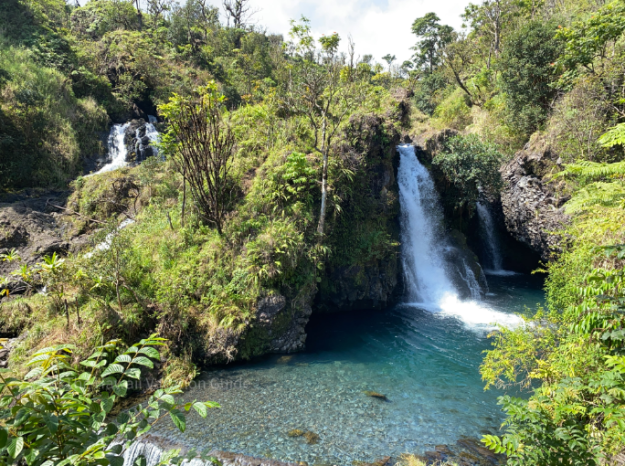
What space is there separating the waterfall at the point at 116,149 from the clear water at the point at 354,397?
15.4 meters

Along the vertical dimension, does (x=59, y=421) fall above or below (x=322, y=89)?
below

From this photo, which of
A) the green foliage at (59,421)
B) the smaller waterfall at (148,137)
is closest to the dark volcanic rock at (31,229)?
the smaller waterfall at (148,137)

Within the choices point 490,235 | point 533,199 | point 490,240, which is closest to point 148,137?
point 533,199

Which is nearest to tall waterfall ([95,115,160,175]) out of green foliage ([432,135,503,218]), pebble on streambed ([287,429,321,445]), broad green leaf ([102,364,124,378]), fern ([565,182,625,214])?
green foliage ([432,135,503,218])

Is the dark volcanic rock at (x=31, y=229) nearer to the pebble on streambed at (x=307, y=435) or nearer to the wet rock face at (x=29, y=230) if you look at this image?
the wet rock face at (x=29, y=230)

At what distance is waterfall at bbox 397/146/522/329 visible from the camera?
1659 cm

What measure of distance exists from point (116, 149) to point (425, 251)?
66.9 feet

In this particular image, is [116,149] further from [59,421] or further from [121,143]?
[59,421]

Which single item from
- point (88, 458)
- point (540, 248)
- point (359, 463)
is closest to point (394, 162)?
point (540, 248)

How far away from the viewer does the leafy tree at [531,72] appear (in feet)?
54.6

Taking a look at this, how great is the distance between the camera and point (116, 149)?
20.1m

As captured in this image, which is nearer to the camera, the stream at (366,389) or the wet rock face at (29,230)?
the stream at (366,389)

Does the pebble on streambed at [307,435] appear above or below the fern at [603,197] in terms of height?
below

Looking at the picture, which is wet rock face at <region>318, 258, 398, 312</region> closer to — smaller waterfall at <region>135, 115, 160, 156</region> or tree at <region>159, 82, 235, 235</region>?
tree at <region>159, 82, 235, 235</region>
